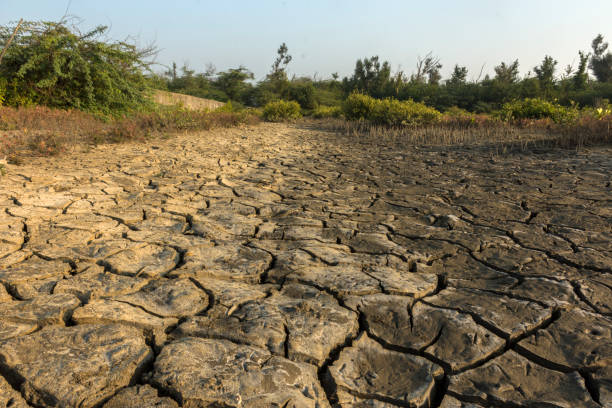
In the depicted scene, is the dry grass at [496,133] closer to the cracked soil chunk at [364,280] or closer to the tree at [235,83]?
the cracked soil chunk at [364,280]

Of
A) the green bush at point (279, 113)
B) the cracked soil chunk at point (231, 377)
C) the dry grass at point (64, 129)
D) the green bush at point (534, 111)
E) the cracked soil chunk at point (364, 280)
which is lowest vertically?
the cracked soil chunk at point (231, 377)

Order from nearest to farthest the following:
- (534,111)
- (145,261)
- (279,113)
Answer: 1. (145,261)
2. (534,111)
3. (279,113)

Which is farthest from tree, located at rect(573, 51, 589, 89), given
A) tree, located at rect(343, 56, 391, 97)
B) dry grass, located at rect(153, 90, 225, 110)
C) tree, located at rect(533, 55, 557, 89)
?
dry grass, located at rect(153, 90, 225, 110)

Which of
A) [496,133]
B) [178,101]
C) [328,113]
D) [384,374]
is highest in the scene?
[178,101]

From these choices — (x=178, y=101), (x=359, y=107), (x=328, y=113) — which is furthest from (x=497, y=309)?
(x=328, y=113)

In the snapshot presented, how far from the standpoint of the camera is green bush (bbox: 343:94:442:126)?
34.9ft

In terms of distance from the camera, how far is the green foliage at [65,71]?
7531mm

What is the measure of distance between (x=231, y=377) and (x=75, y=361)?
0.63m

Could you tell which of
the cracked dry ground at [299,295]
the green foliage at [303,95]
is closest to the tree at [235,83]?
the green foliage at [303,95]

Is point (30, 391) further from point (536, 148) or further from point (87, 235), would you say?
point (536, 148)

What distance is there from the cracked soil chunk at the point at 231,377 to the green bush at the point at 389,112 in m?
9.64

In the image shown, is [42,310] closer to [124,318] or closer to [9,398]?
[124,318]

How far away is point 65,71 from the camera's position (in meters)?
7.85

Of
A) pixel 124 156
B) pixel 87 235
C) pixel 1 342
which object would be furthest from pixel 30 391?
pixel 124 156
